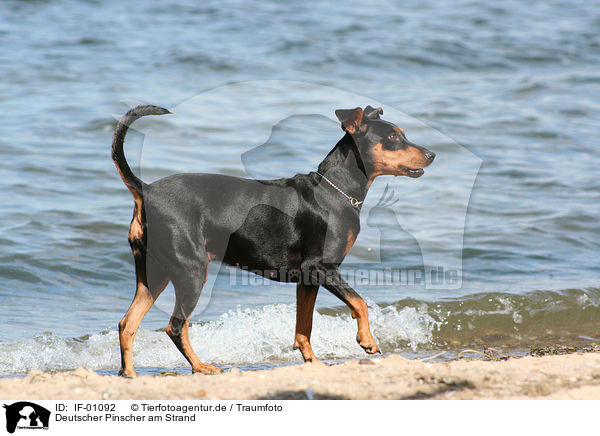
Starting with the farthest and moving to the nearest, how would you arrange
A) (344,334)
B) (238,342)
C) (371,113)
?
(344,334) < (238,342) < (371,113)

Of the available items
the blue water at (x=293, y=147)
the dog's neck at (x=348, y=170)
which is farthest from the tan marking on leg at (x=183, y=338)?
the dog's neck at (x=348, y=170)

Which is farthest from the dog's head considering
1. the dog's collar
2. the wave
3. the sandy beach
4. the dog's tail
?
the wave

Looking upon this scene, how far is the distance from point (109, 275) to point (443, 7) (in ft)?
65.4

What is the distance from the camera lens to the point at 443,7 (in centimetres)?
2477

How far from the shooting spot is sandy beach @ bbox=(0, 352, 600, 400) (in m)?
3.59

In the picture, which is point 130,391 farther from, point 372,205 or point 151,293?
point 372,205

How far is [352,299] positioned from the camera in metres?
4.50

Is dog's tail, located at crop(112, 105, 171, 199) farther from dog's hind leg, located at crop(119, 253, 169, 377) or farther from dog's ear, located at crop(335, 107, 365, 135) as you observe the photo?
dog's ear, located at crop(335, 107, 365, 135)

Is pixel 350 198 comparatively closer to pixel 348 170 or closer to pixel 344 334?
pixel 348 170

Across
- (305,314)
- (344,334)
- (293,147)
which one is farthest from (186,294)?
(293,147)

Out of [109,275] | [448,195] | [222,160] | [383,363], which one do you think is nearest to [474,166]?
[448,195]
